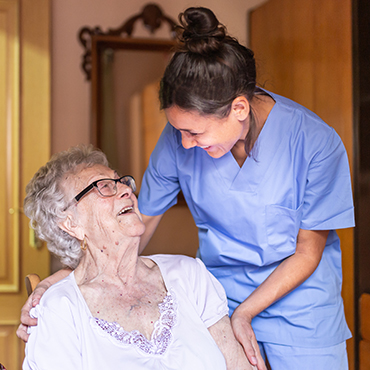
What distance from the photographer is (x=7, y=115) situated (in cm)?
247

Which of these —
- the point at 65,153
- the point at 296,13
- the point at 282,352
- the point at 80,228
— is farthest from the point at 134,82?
the point at 282,352

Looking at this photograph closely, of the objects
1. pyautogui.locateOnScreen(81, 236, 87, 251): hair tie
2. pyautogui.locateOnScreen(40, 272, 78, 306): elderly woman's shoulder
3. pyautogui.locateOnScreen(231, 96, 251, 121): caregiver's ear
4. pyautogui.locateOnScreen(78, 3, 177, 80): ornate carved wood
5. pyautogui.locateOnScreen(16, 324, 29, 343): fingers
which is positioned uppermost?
pyautogui.locateOnScreen(78, 3, 177, 80): ornate carved wood

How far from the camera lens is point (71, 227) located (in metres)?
1.26

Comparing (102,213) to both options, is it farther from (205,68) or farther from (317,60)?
(317,60)

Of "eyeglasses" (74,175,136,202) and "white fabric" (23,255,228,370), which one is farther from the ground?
Answer: "eyeglasses" (74,175,136,202)

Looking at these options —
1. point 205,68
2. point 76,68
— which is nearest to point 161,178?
point 205,68

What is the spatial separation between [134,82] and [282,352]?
6.07 feet

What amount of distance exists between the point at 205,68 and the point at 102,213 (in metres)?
0.51

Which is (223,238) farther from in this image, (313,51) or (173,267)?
(313,51)

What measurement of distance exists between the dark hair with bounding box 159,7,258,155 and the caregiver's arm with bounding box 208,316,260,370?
0.61 metres

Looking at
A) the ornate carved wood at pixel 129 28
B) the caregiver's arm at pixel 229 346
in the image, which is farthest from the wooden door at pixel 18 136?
the caregiver's arm at pixel 229 346

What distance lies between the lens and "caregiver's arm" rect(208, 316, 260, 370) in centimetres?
120

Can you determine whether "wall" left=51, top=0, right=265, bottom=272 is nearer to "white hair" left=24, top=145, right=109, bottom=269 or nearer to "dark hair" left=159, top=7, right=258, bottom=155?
"white hair" left=24, top=145, right=109, bottom=269

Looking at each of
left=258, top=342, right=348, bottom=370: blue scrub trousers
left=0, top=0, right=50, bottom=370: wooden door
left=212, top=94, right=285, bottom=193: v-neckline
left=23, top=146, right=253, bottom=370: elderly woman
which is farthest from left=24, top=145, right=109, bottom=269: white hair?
left=0, top=0, right=50, bottom=370: wooden door
